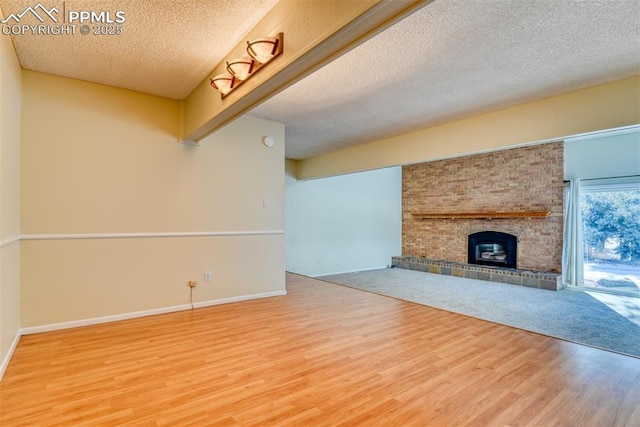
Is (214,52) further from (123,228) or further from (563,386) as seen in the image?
(563,386)

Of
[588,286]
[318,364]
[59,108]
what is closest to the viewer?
[318,364]

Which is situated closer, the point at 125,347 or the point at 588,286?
the point at 125,347

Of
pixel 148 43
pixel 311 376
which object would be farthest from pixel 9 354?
pixel 148 43

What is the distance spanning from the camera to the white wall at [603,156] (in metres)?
5.27

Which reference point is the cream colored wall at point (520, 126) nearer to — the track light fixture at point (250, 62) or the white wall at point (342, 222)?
the white wall at point (342, 222)

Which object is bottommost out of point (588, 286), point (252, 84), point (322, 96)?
point (588, 286)

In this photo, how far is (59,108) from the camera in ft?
10.2

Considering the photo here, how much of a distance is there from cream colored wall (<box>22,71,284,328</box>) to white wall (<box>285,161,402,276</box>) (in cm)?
227

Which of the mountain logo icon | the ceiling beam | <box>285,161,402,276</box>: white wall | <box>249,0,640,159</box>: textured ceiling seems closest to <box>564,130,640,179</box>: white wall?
<box>249,0,640,159</box>: textured ceiling

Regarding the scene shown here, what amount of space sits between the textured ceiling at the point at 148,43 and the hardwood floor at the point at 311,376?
7.80 feet

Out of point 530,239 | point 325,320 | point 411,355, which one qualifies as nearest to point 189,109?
point 325,320

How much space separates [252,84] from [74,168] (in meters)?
2.16

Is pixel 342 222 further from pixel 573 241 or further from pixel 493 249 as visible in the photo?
pixel 573 241

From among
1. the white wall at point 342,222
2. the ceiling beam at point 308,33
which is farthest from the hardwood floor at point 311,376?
the white wall at point 342,222
